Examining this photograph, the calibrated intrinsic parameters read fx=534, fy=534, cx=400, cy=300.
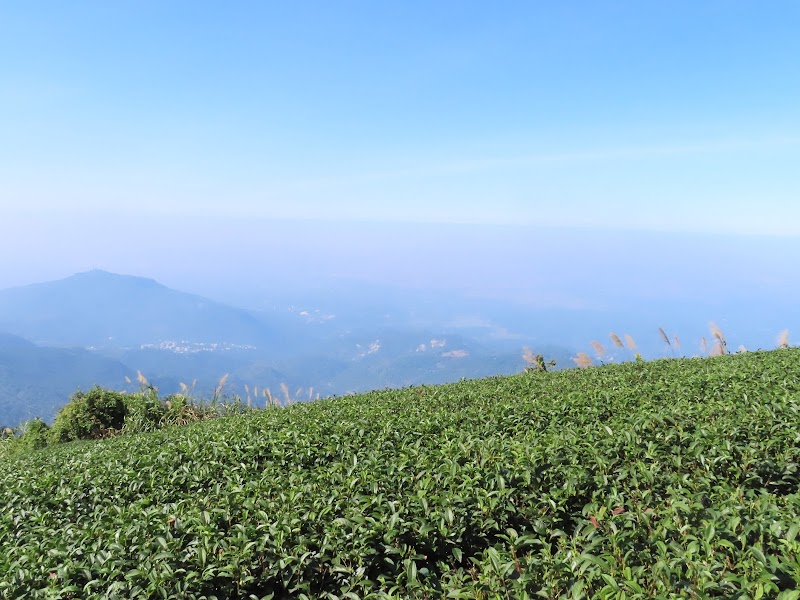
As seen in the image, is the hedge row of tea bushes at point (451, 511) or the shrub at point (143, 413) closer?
the hedge row of tea bushes at point (451, 511)

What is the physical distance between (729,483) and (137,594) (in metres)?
4.23

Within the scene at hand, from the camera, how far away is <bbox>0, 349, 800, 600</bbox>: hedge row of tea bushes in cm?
300

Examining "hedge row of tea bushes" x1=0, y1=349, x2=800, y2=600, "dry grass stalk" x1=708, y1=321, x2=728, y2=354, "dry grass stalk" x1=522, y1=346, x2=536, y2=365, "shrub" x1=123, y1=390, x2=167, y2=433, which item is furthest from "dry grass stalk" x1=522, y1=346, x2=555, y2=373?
"shrub" x1=123, y1=390, x2=167, y2=433

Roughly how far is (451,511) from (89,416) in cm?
1371

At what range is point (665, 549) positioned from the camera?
294 cm

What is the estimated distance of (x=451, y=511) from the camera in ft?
12.2

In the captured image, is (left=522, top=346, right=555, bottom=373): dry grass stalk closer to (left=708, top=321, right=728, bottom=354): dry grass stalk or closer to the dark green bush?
(left=708, top=321, right=728, bottom=354): dry grass stalk

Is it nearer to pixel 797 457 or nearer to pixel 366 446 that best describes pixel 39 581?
pixel 366 446

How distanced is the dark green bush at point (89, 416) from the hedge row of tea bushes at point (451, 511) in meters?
8.38

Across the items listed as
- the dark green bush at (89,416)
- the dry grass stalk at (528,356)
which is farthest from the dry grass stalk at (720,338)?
the dark green bush at (89,416)

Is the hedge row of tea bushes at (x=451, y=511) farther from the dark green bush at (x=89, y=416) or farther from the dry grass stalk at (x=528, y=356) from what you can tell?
the dry grass stalk at (x=528, y=356)

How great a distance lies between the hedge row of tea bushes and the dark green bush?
8.38m

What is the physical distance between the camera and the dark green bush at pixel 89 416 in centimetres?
1400

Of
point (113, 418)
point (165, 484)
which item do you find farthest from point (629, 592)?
point (113, 418)
